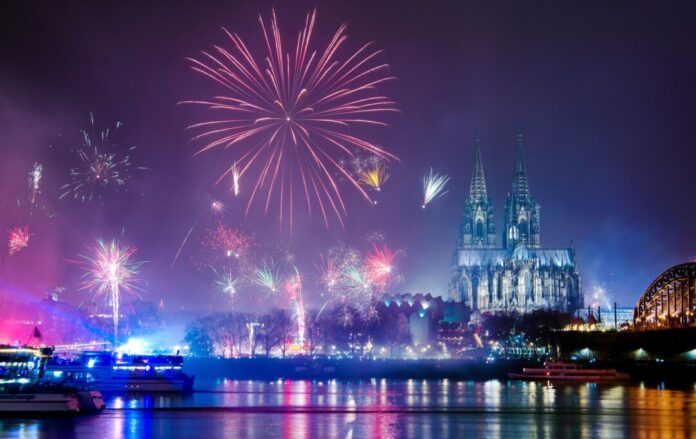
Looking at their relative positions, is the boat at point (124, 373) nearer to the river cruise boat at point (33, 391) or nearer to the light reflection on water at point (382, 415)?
the light reflection on water at point (382, 415)

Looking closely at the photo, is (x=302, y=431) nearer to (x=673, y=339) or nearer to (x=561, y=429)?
(x=561, y=429)

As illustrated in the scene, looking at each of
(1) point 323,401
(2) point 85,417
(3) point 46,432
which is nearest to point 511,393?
(1) point 323,401

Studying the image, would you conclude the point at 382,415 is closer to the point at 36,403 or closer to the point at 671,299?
the point at 36,403

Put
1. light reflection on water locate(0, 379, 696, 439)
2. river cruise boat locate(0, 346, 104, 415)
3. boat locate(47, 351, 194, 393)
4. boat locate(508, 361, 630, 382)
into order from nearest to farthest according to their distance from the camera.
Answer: light reflection on water locate(0, 379, 696, 439)
river cruise boat locate(0, 346, 104, 415)
boat locate(47, 351, 194, 393)
boat locate(508, 361, 630, 382)

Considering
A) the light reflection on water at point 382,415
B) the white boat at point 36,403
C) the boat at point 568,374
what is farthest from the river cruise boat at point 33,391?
the boat at point 568,374

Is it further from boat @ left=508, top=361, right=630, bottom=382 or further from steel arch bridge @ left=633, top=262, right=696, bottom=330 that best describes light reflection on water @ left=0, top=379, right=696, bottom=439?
steel arch bridge @ left=633, top=262, right=696, bottom=330

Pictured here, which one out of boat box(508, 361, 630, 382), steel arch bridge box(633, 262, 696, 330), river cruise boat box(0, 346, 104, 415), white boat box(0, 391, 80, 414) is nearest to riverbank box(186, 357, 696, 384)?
boat box(508, 361, 630, 382)
